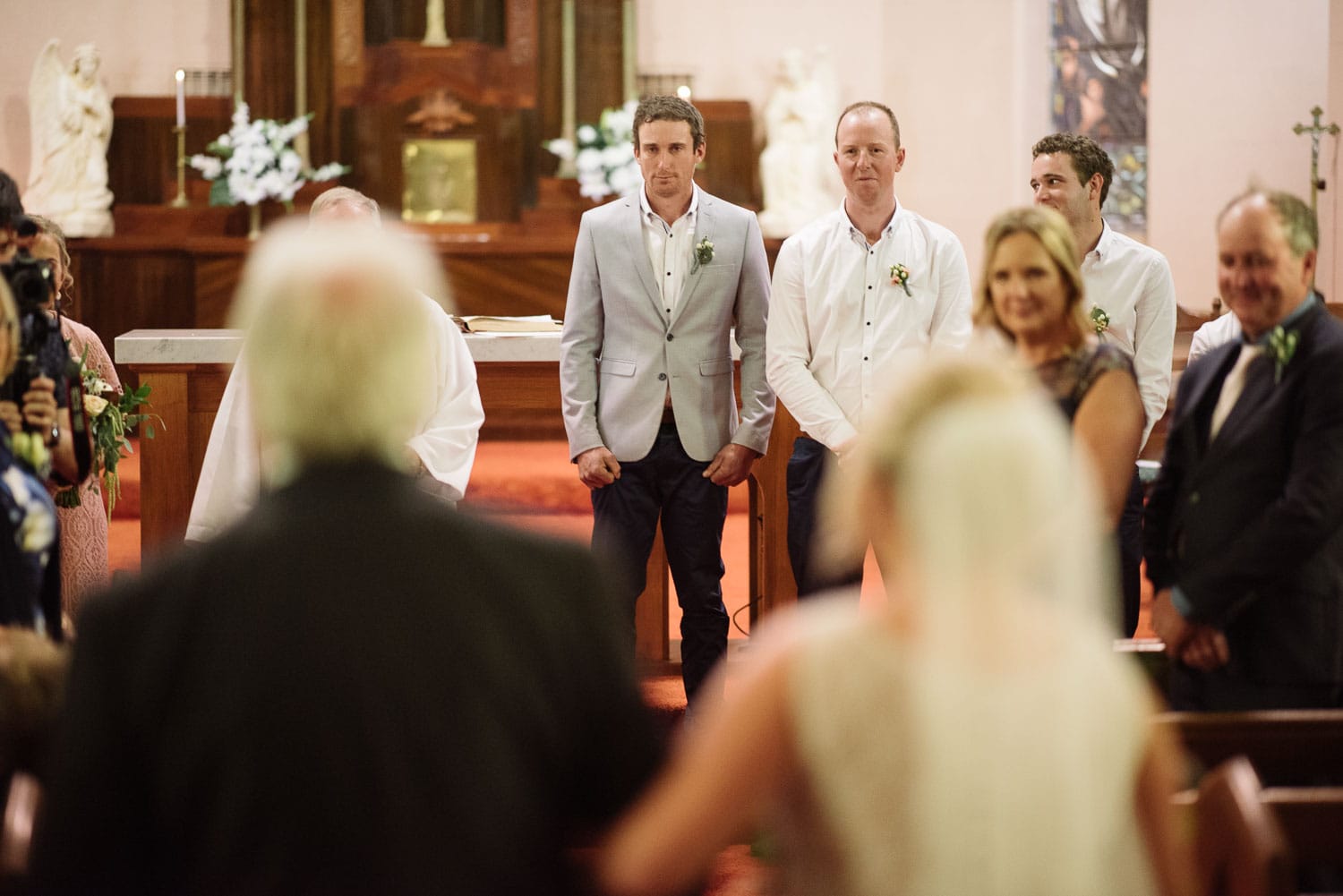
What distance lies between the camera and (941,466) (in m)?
1.36

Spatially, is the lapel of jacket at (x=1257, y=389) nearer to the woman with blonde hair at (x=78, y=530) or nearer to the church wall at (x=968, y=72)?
the woman with blonde hair at (x=78, y=530)

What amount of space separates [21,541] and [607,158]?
7247mm

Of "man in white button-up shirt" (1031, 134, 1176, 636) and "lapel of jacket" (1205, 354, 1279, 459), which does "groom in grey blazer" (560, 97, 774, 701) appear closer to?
"man in white button-up shirt" (1031, 134, 1176, 636)

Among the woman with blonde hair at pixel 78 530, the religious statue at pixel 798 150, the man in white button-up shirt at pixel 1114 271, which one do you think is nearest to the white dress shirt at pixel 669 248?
the man in white button-up shirt at pixel 1114 271

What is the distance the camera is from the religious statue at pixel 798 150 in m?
9.51

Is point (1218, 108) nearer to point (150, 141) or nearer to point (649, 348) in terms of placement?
point (150, 141)

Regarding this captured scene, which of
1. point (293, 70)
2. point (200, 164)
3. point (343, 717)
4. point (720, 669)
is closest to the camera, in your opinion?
point (343, 717)

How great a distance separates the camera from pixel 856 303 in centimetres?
393

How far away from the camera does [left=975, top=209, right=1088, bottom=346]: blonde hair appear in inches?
107

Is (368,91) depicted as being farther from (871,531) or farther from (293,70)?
(871,531)

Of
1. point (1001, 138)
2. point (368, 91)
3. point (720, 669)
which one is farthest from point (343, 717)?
point (1001, 138)

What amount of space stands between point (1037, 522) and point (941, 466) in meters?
0.10

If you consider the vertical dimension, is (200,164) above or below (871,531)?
above

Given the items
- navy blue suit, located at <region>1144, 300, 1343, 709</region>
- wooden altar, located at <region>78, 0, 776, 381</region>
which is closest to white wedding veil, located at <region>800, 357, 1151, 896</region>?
navy blue suit, located at <region>1144, 300, 1343, 709</region>
